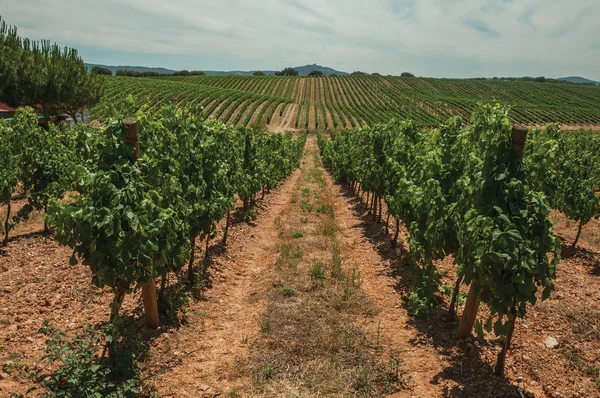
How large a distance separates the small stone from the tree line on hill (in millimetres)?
32531

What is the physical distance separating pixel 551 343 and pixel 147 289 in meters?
7.43

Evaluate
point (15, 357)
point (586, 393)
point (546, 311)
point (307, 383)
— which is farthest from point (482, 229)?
point (15, 357)

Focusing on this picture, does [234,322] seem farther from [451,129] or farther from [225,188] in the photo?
[451,129]

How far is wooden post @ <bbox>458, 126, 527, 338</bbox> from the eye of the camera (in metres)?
4.99

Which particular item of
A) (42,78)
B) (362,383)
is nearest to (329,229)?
(362,383)

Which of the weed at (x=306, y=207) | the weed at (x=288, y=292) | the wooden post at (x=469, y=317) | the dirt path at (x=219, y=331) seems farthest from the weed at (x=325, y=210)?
the wooden post at (x=469, y=317)

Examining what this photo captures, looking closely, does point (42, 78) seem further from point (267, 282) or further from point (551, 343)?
point (551, 343)

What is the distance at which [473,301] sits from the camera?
6129mm

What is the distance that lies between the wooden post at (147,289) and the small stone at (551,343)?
23.4 ft

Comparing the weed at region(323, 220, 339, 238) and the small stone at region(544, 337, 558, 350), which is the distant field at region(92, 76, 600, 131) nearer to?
the weed at region(323, 220, 339, 238)

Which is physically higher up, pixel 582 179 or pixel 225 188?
pixel 582 179

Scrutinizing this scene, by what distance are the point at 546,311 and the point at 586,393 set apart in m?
2.75

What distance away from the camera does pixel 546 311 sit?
768 centimetres

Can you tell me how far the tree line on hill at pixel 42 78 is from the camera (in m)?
28.5
